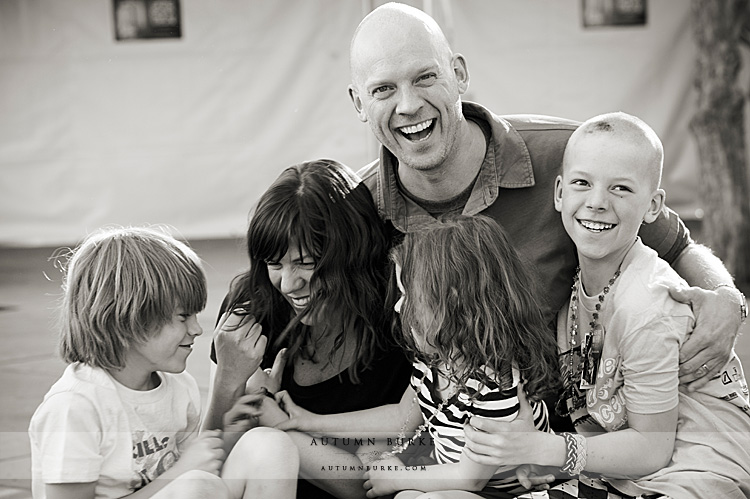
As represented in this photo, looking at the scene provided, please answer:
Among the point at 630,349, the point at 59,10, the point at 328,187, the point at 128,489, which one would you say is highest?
the point at 59,10

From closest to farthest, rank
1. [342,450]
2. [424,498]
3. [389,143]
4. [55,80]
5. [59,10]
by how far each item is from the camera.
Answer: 1. [424,498]
2. [342,450]
3. [389,143]
4. [59,10]
5. [55,80]

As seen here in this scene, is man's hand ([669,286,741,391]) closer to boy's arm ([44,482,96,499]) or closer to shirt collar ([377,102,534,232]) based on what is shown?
shirt collar ([377,102,534,232])

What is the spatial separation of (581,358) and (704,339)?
221 mm

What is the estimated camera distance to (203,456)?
1.56m

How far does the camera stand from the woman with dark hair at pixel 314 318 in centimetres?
167

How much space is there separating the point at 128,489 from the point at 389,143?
2.74 ft

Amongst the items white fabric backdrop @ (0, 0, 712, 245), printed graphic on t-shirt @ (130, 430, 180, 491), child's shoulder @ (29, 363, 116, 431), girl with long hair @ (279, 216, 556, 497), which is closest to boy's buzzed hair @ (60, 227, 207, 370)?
child's shoulder @ (29, 363, 116, 431)

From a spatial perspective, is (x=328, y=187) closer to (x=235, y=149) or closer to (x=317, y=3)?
(x=317, y=3)

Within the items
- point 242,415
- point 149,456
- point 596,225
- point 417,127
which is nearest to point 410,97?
point 417,127

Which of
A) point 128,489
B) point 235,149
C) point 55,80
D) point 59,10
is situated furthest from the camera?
point 235,149

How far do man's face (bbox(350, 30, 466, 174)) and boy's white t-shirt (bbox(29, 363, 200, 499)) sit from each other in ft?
2.18

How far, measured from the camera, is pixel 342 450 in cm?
168

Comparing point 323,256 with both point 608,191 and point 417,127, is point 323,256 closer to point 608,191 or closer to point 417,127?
point 417,127

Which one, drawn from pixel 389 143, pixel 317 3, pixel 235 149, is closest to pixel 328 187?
pixel 389 143
